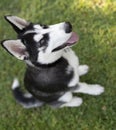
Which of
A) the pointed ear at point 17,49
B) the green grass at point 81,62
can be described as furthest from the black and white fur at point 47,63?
the green grass at point 81,62

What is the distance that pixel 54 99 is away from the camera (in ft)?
9.50

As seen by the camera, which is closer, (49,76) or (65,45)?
(65,45)

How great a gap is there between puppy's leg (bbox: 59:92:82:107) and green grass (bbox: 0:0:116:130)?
0.26ft

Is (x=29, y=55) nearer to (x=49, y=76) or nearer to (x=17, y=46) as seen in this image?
(x=17, y=46)

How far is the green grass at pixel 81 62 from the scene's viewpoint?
3.17m

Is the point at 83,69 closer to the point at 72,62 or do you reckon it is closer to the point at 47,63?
the point at 72,62

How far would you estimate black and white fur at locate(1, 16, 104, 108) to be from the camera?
2375 mm

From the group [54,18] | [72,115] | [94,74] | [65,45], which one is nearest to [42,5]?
[54,18]

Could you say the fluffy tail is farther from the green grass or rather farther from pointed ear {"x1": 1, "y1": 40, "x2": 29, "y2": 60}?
pointed ear {"x1": 1, "y1": 40, "x2": 29, "y2": 60}

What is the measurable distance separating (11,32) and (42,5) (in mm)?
439

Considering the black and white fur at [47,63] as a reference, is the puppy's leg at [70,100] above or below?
below

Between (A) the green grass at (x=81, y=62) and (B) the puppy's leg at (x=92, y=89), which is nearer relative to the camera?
(B) the puppy's leg at (x=92, y=89)

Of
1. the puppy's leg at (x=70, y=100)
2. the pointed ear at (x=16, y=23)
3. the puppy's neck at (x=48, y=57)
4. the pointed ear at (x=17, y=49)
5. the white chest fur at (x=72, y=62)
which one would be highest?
the pointed ear at (x=16, y=23)

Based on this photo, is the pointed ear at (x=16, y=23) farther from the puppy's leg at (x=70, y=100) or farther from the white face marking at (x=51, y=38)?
the puppy's leg at (x=70, y=100)
